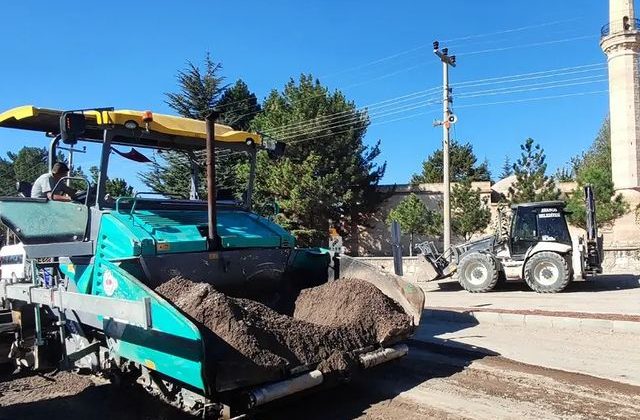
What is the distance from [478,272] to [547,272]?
5.64ft

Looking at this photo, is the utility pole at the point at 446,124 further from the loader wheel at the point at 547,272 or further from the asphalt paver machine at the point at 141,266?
the asphalt paver machine at the point at 141,266

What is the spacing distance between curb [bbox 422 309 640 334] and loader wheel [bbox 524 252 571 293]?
16.5 ft

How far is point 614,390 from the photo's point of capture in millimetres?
5223

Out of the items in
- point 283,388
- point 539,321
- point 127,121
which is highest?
point 127,121

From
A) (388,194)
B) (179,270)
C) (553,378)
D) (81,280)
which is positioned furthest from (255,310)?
(388,194)

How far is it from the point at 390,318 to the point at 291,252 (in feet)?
4.55

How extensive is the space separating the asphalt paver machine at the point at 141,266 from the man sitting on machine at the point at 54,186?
8cm

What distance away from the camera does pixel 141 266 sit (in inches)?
191

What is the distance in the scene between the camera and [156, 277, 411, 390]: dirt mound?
4.22 metres

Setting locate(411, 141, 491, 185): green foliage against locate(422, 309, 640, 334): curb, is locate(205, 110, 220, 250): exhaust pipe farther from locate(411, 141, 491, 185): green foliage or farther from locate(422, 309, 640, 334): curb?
locate(411, 141, 491, 185): green foliage

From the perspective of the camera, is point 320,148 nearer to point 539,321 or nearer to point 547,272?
point 547,272

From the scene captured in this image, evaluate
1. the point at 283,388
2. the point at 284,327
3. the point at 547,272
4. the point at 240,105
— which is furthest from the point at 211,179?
the point at 240,105

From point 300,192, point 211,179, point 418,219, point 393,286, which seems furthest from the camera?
point 300,192

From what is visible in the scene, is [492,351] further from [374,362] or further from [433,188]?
[433,188]
